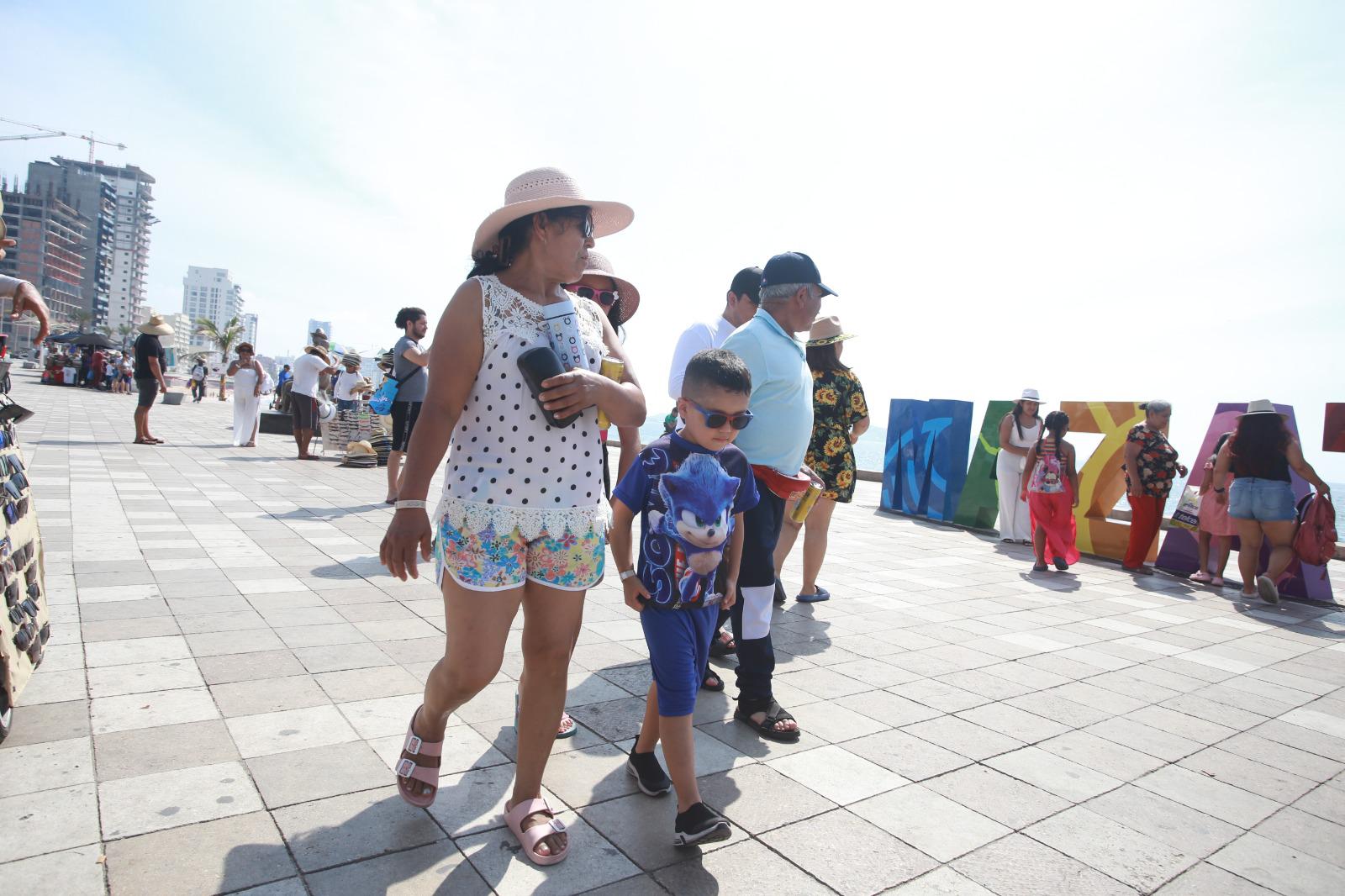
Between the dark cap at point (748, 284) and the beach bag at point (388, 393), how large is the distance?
4548 millimetres

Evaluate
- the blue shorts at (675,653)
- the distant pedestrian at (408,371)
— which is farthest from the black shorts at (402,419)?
the blue shorts at (675,653)

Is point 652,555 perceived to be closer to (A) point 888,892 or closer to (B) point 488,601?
(B) point 488,601

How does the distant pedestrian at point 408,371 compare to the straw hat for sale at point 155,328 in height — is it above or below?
below

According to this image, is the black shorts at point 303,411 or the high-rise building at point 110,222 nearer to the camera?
the black shorts at point 303,411

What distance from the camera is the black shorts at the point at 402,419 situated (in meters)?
7.99

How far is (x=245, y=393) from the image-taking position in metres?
14.0

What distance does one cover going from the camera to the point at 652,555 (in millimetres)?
2496

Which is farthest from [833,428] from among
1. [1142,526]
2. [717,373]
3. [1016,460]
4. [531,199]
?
[1016,460]

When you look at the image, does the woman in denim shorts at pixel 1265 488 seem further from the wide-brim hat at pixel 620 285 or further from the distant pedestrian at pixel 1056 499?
the wide-brim hat at pixel 620 285

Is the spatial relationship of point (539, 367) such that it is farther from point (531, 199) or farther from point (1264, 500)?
point (1264, 500)

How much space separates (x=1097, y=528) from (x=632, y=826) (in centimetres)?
858

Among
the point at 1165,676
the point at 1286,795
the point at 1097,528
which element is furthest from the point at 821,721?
the point at 1097,528

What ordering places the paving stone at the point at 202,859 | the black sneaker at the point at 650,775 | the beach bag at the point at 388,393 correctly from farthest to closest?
the beach bag at the point at 388,393 → the black sneaker at the point at 650,775 → the paving stone at the point at 202,859

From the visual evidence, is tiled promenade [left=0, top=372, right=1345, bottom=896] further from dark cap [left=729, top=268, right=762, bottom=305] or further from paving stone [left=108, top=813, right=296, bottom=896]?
dark cap [left=729, top=268, right=762, bottom=305]
